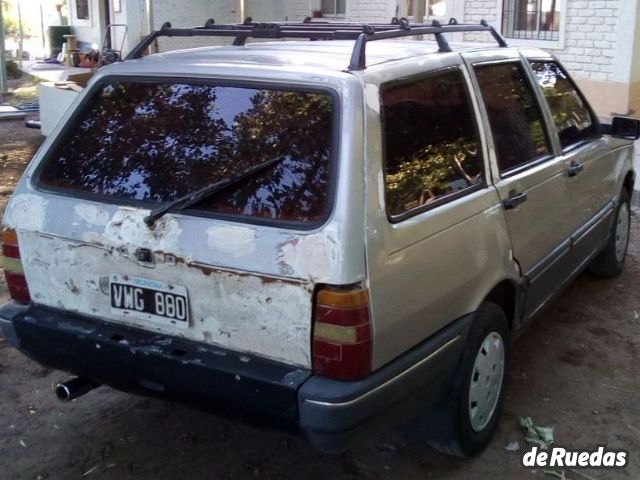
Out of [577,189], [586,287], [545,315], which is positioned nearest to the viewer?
[577,189]

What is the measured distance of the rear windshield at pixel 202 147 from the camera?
9.10 ft

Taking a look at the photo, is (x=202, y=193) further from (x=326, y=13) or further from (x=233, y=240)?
(x=326, y=13)

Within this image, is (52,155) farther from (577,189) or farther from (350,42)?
(577,189)

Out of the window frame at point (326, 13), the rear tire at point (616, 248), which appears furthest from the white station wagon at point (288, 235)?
the window frame at point (326, 13)

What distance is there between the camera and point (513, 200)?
354cm

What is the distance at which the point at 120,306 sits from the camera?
120 inches

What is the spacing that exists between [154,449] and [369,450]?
3.14ft

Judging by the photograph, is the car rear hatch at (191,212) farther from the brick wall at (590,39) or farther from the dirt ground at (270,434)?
the brick wall at (590,39)

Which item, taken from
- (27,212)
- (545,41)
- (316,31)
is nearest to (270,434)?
(27,212)

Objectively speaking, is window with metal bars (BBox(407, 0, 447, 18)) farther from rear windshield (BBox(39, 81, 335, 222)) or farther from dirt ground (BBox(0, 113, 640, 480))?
rear windshield (BBox(39, 81, 335, 222))

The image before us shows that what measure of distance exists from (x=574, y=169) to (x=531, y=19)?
8.40 m

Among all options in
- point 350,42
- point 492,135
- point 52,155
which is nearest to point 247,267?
point 52,155

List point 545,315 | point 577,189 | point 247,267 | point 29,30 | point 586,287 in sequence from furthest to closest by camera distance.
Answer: point 29,30
point 586,287
point 545,315
point 577,189
point 247,267

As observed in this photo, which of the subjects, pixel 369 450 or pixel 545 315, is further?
pixel 545 315
